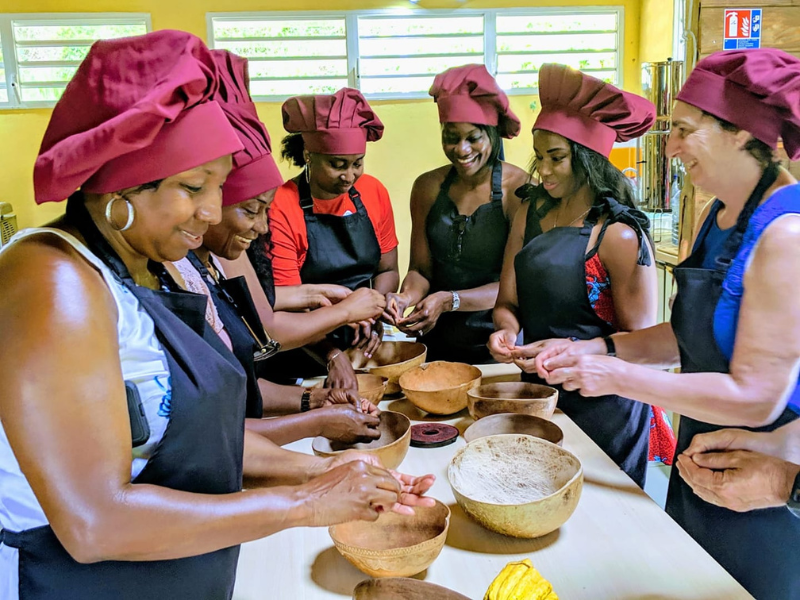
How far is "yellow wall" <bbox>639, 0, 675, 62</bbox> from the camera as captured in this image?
17.1 feet

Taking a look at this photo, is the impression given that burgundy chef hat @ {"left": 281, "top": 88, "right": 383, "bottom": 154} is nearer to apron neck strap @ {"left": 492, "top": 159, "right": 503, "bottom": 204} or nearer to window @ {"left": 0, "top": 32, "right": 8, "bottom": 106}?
apron neck strap @ {"left": 492, "top": 159, "right": 503, "bottom": 204}

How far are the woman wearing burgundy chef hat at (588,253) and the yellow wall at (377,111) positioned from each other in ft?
11.2

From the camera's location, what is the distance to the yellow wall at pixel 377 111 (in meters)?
5.22

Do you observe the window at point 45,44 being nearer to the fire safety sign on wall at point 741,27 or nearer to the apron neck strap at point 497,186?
the apron neck strap at point 497,186

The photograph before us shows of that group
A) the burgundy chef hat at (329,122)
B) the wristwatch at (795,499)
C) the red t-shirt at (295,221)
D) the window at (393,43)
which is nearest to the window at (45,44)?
the window at (393,43)

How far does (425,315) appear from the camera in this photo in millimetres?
2605

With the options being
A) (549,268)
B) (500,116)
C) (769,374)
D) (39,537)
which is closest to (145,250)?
(39,537)

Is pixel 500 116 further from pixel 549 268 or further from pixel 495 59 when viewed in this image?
pixel 495 59

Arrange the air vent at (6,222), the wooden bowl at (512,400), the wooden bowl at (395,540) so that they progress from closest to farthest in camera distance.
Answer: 1. the wooden bowl at (395,540)
2. the wooden bowl at (512,400)
3. the air vent at (6,222)

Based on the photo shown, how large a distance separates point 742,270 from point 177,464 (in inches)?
48.9

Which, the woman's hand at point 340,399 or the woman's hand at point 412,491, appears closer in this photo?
the woman's hand at point 412,491

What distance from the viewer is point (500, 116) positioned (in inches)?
108

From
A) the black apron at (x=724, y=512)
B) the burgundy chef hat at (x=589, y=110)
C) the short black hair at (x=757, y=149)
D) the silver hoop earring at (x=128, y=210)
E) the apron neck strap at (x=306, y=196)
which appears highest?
the burgundy chef hat at (x=589, y=110)

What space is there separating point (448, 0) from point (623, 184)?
377 cm
